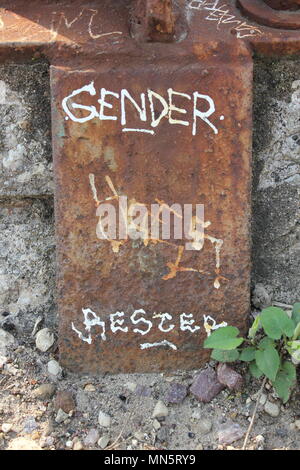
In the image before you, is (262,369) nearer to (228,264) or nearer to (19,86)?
(228,264)

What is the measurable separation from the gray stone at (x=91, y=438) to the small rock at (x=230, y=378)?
34 centimetres

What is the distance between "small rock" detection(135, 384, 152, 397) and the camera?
167 cm

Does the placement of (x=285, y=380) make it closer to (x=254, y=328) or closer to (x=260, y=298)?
(x=254, y=328)

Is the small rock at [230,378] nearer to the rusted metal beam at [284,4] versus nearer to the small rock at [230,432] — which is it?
the small rock at [230,432]

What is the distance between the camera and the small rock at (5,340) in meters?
1.78

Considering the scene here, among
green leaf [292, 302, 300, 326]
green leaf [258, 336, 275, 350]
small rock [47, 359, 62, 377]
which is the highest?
green leaf [292, 302, 300, 326]

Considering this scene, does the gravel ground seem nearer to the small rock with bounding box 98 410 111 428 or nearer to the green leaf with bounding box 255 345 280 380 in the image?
the small rock with bounding box 98 410 111 428

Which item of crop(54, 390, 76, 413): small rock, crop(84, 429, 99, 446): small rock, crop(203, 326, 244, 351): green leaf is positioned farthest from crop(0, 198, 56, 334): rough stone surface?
crop(203, 326, 244, 351): green leaf

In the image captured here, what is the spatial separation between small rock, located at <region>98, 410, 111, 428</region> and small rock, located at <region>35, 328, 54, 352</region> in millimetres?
262

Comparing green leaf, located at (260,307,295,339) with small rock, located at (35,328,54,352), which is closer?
green leaf, located at (260,307,295,339)

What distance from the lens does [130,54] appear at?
1.62m

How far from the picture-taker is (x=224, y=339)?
1.59 m

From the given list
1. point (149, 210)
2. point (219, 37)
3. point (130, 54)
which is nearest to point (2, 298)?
point (149, 210)

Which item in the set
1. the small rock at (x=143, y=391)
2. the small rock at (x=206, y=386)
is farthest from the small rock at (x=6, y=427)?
the small rock at (x=206, y=386)
